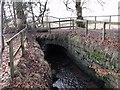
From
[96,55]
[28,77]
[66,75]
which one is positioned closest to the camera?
[28,77]

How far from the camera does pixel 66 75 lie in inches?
425

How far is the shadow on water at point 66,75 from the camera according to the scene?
360 inches

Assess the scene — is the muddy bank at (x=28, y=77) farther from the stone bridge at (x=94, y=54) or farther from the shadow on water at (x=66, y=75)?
the stone bridge at (x=94, y=54)

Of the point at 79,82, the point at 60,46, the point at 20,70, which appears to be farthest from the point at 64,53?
the point at 20,70

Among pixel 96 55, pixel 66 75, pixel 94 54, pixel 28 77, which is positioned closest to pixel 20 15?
pixel 66 75

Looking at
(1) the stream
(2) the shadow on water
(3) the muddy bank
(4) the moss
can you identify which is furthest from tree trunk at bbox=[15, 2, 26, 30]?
(3) the muddy bank

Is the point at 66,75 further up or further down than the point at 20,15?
further down

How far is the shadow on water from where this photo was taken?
915 centimetres

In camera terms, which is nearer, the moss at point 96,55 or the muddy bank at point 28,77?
the muddy bank at point 28,77

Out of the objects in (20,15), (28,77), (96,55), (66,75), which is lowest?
(66,75)

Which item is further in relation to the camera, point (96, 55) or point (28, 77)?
point (96, 55)

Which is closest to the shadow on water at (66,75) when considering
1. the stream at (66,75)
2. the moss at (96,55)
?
the stream at (66,75)

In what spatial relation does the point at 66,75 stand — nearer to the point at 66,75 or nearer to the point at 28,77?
the point at 66,75

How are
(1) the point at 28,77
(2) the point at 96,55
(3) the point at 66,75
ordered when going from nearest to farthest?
(1) the point at 28,77 → (2) the point at 96,55 → (3) the point at 66,75
